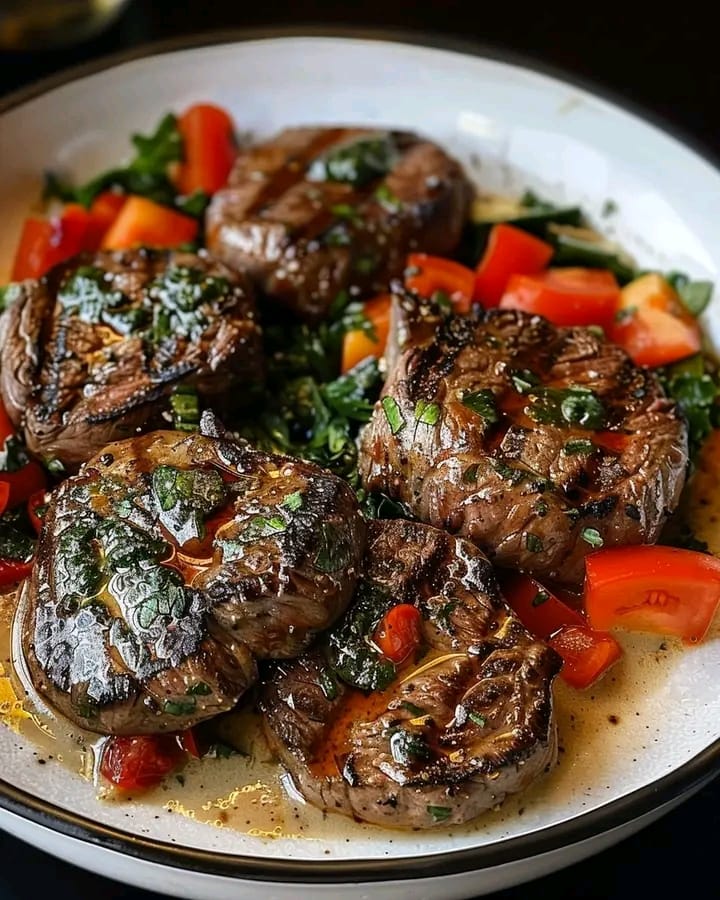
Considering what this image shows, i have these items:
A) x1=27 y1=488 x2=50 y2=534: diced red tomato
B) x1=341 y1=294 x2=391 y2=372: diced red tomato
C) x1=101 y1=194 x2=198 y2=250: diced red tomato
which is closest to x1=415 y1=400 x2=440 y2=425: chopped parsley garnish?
x1=341 y1=294 x2=391 y2=372: diced red tomato

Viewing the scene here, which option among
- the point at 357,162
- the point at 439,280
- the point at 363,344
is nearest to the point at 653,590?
the point at 363,344

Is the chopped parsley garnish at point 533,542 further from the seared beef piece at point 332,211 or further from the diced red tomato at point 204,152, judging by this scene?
the diced red tomato at point 204,152

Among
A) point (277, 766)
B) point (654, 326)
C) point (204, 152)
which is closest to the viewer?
point (277, 766)

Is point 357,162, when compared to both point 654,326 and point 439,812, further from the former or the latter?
point 439,812

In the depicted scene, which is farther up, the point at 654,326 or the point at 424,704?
the point at 654,326

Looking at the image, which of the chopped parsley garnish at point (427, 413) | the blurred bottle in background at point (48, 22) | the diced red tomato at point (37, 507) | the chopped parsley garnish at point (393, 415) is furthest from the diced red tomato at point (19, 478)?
the blurred bottle in background at point (48, 22)

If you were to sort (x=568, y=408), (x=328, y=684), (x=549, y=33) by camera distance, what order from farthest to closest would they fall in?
(x=549, y=33) < (x=568, y=408) < (x=328, y=684)
